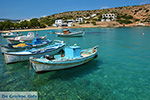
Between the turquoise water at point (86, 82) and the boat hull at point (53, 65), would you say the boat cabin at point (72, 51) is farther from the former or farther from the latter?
the turquoise water at point (86, 82)

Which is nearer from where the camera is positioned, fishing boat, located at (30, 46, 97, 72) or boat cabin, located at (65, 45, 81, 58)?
fishing boat, located at (30, 46, 97, 72)

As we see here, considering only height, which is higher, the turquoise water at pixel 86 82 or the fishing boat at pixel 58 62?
the fishing boat at pixel 58 62

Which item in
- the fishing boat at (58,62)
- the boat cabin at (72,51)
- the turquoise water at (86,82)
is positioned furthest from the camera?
the boat cabin at (72,51)

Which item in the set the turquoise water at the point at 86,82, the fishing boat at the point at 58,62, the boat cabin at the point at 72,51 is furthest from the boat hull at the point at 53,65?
the boat cabin at the point at 72,51

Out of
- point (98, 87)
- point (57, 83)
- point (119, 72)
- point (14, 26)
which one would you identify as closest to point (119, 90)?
point (98, 87)

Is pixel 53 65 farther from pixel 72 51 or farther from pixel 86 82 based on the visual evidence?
pixel 86 82

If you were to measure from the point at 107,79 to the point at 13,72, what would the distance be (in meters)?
11.6

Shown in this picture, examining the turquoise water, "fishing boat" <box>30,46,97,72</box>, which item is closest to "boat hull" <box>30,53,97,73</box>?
"fishing boat" <box>30,46,97,72</box>

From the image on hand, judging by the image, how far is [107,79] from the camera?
1241cm

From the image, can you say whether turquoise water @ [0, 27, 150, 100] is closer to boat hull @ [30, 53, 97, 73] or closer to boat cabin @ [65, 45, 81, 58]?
boat hull @ [30, 53, 97, 73]

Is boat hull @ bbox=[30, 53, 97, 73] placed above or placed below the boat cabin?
below

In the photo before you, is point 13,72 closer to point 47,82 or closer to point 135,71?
point 47,82

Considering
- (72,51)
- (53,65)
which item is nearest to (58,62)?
(53,65)

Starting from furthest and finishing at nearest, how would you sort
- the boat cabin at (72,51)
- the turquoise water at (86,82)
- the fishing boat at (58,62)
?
1. the boat cabin at (72,51)
2. the fishing boat at (58,62)
3. the turquoise water at (86,82)
